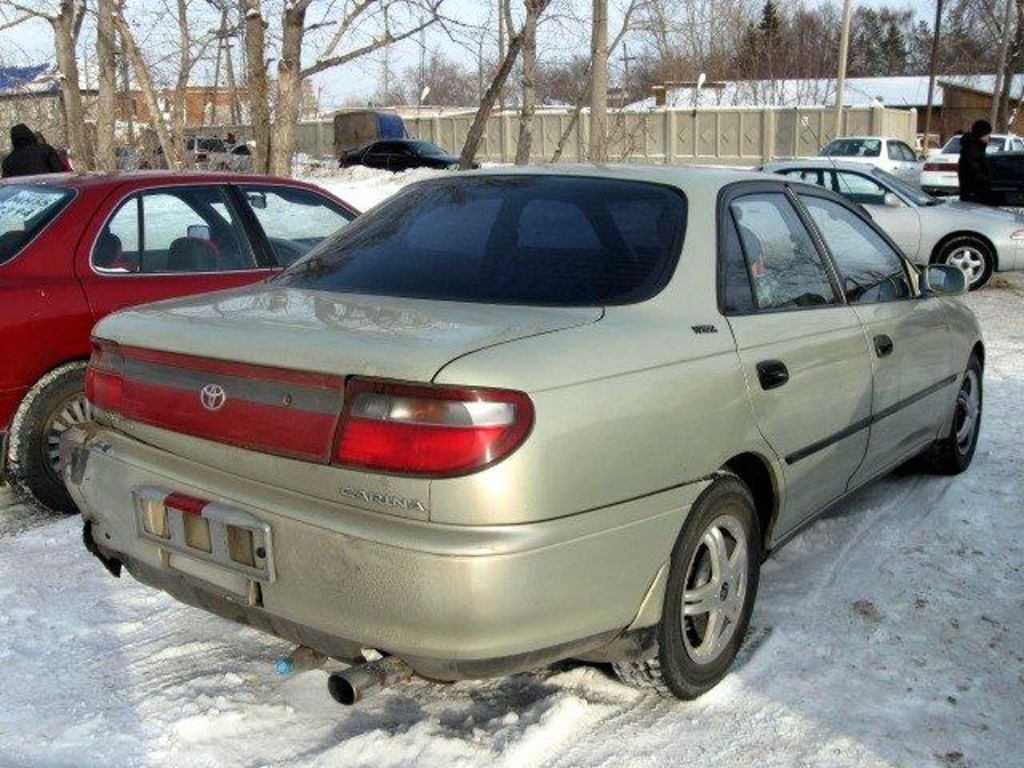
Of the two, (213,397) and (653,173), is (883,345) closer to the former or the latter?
(653,173)

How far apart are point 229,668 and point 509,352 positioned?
5.13ft

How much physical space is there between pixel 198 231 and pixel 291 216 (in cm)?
65

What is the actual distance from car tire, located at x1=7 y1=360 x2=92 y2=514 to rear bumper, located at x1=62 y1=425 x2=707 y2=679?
2059mm

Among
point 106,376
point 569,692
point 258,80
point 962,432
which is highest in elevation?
Answer: point 258,80

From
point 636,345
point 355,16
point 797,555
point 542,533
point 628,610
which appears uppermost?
point 355,16

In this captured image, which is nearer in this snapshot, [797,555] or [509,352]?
[509,352]

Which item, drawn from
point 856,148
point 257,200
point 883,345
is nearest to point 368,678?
point 883,345

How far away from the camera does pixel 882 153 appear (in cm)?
2673

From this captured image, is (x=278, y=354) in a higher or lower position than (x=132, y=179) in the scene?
lower

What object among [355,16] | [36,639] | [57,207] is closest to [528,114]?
[355,16]

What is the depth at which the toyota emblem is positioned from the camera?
8.93 ft

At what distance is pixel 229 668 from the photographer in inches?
133

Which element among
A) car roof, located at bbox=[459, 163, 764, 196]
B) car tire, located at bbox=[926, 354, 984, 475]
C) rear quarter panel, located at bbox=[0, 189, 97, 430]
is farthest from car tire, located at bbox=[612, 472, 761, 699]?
rear quarter panel, located at bbox=[0, 189, 97, 430]

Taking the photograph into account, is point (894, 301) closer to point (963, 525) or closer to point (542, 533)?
point (963, 525)
